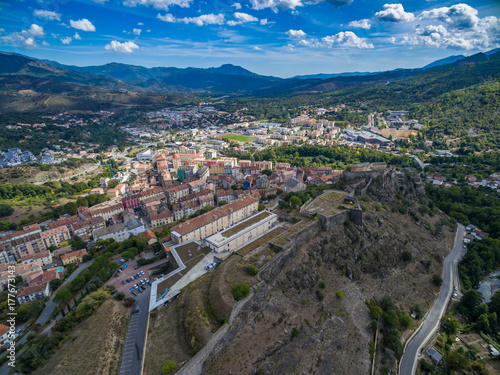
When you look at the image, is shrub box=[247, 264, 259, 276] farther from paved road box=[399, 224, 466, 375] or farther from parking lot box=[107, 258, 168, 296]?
paved road box=[399, 224, 466, 375]

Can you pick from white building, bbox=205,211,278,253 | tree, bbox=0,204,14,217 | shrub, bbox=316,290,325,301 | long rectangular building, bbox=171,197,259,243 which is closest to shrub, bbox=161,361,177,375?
white building, bbox=205,211,278,253

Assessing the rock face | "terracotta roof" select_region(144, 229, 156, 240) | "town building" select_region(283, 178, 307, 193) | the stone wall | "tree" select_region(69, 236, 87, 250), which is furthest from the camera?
"town building" select_region(283, 178, 307, 193)

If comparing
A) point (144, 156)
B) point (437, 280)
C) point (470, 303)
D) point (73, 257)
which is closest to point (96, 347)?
point (73, 257)

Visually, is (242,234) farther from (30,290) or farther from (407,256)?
(30,290)

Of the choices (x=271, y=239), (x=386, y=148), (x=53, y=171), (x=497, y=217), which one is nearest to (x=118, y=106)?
→ (x=53, y=171)

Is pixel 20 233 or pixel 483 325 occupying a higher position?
pixel 20 233
